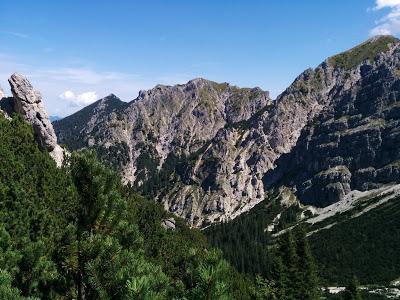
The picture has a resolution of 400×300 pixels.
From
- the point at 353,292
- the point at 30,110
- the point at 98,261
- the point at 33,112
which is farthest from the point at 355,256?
the point at 98,261

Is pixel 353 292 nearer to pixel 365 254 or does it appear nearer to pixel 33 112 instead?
pixel 33 112

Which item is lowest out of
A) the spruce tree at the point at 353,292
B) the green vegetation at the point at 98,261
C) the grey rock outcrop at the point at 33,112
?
the spruce tree at the point at 353,292

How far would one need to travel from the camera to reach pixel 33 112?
110m

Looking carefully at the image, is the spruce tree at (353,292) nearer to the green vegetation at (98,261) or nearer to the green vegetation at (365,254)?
the green vegetation at (98,261)

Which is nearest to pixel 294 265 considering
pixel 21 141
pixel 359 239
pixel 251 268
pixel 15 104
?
pixel 21 141

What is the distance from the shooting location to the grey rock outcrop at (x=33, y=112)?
10631 centimetres

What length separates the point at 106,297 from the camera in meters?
12.8

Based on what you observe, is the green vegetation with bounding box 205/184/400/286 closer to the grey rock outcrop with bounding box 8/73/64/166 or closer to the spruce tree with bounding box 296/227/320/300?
the spruce tree with bounding box 296/227/320/300

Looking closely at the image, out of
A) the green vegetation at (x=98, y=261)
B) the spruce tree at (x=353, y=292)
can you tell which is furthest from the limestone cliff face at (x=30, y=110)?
the green vegetation at (x=98, y=261)

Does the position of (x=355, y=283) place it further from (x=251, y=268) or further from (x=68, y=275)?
(x=251, y=268)

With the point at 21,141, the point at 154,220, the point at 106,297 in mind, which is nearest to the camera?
the point at 106,297

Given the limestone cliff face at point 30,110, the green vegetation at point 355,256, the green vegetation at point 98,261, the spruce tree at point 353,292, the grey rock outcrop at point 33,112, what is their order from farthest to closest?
the green vegetation at point 355,256, the limestone cliff face at point 30,110, the grey rock outcrop at point 33,112, the spruce tree at point 353,292, the green vegetation at point 98,261

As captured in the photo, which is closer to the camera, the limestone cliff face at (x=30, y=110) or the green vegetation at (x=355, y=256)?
the limestone cliff face at (x=30, y=110)

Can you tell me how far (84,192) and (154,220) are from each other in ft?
354
